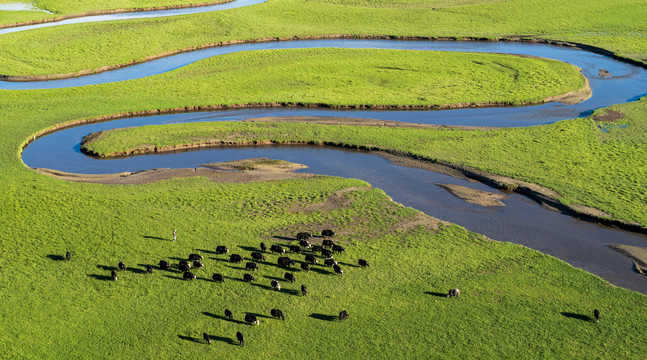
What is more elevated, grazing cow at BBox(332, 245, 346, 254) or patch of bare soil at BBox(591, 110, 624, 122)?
patch of bare soil at BBox(591, 110, 624, 122)

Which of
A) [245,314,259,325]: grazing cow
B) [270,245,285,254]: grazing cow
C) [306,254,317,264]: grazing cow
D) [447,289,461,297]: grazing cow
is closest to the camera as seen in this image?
[245,314,259,325]: grazing cow

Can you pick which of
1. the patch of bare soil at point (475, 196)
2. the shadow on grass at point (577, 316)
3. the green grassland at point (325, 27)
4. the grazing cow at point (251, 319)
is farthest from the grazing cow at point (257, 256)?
the green grassland at point (325, 27)

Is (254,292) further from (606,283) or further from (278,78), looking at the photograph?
(278,78)

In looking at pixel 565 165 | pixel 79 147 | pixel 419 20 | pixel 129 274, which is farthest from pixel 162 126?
pixel 419 20

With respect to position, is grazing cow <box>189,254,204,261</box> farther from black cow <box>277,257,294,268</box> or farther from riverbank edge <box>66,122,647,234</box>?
riverbank edge <box>66,122,647,234</box>

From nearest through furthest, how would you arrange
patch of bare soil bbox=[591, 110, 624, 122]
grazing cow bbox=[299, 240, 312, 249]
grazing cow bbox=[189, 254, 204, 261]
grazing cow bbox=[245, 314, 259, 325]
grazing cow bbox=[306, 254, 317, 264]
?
grazing cow bbox=[245, 314, 259, 325] < grazing cow bbox=[189, 254, 204, 261] < grazing cow bbox=[306, 254, 317, 264] < grazing cow bbox=[299, 240, 312, 249] < patch of bare soil bbox=[591, 110, 624, 122]

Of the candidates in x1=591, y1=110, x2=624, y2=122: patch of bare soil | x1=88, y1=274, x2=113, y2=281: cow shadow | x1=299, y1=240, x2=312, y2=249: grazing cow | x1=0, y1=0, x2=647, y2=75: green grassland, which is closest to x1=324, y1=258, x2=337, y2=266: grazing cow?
x1=299, y1=240, x2=312, y2=249: grazing cow
